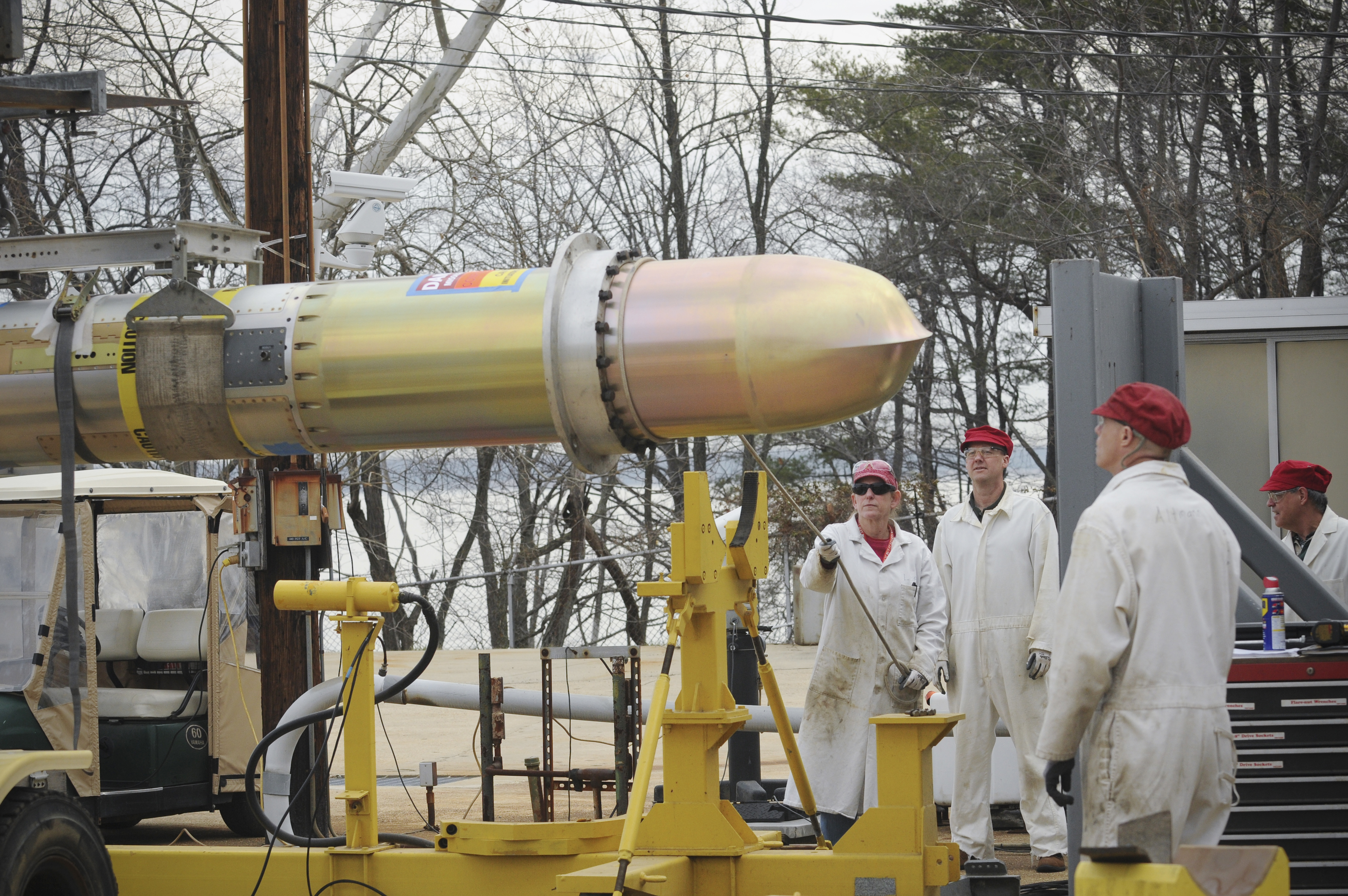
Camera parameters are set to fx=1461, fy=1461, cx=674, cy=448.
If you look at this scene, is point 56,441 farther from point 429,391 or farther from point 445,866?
point 445,866

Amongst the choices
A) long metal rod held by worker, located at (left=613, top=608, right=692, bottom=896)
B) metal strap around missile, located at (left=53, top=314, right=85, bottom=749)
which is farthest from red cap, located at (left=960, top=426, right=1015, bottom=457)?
metal strap around missile, located at (left=53, top=314, right=85, bottom=749)

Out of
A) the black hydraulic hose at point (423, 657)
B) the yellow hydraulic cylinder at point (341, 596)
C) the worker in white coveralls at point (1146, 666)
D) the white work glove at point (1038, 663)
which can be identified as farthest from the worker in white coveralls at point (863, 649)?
the worker in white coveralls at point (1146, 666)

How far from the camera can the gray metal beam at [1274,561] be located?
19.9 feet

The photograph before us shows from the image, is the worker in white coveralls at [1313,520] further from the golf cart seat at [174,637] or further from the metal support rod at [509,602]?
the metal support rod at [509,602]

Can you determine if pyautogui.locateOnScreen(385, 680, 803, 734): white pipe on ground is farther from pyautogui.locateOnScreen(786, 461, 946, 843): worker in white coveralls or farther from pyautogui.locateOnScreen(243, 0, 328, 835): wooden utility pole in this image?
pyautogui.locateOnScreen(786, 461, 946, 843): worker in white coveralls

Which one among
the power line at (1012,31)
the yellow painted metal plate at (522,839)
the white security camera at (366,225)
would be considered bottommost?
the yellow painted metal plate at (522,839)

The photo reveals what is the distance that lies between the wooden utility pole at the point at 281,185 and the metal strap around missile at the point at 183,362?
12.8 ft

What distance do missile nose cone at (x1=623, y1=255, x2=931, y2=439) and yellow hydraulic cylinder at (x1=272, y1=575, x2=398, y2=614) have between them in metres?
1.64

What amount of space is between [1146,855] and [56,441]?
3342mm

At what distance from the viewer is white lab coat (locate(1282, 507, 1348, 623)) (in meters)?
6.89

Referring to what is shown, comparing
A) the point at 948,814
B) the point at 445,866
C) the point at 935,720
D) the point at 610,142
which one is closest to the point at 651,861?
the point at 445,866

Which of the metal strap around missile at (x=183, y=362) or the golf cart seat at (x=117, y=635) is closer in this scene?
the metal strap around missile at (x=183, y=362)

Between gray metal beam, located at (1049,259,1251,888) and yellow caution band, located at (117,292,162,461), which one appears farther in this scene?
gray metal beam, located at (1049,259,1251,888)

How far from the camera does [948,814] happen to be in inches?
326
